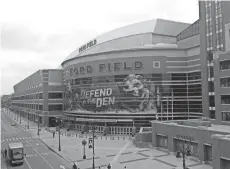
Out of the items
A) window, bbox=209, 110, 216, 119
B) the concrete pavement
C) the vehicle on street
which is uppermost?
window, bbox=209, 110, 216, 119

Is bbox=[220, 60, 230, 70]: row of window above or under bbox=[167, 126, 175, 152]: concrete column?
above

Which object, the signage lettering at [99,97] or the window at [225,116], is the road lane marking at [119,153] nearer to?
the window at [225,116]

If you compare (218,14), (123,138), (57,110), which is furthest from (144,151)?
(57,110)

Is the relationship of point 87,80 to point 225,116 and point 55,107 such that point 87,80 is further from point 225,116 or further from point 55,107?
point 225,116

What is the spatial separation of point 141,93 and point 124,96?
4814 mm

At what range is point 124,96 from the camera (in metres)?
74.1

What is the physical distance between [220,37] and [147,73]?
836 inches

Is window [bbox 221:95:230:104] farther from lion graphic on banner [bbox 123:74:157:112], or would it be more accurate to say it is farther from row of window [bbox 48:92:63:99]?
row of window [bbox 48:92:63:99]

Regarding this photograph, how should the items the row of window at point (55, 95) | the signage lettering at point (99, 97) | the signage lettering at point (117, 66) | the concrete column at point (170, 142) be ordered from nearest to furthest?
the concrete column at point (170, 142) → the signage lettering at point (117, 66) → the signage lettering at point (99, 97) → the row of window at point (55, 95)

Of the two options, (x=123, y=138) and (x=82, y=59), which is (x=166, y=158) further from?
(x=82, y=59)

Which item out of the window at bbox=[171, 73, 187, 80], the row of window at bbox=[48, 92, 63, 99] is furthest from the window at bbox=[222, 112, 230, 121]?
the row of window at bbox=[48, 92, 63, 99]

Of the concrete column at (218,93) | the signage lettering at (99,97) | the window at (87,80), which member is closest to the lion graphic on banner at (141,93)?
the signage lettering at (99,97)

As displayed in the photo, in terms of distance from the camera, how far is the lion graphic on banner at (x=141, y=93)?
72.4 m

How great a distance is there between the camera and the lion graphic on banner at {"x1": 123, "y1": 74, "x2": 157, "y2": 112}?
7244 cm
